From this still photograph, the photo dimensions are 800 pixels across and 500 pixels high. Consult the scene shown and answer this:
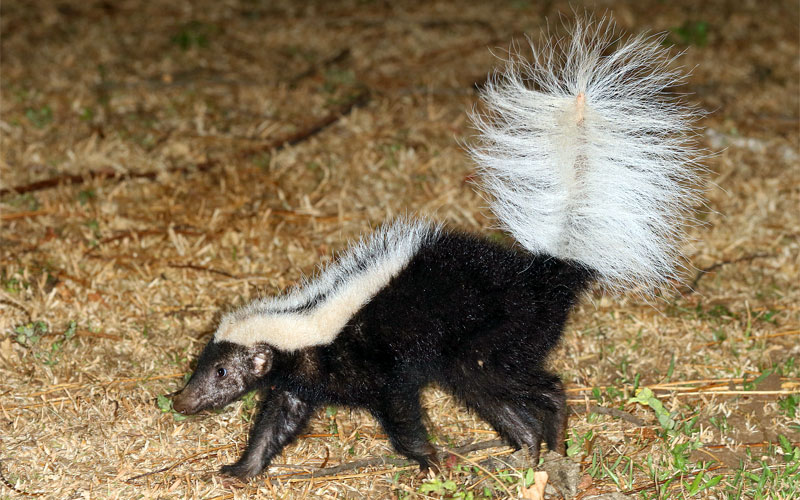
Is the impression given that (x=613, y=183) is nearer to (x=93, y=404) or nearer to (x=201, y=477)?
(x=201, y=477)

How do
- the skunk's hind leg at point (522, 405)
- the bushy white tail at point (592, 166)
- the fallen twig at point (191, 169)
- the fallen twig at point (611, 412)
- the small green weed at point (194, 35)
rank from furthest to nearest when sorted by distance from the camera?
the small green weed at point (194, 35) → the fallen twig at point (191, 169) → the fallen twig at point (611, 412) → the skunk's hind leg at point (522, 405) → the bushy white tail at point (592, 166)

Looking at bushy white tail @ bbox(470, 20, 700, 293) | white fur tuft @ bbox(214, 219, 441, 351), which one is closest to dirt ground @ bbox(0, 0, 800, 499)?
white fur tuft @ bbox(214, 219, 441, 351)

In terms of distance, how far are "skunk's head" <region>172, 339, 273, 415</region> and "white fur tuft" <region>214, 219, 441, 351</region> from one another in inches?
1.6

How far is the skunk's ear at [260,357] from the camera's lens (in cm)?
348

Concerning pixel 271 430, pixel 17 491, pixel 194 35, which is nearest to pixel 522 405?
pixel 271 430

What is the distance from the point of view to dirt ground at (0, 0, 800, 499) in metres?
3.45

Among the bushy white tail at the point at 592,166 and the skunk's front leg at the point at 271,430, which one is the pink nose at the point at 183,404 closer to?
the skunk's front leg at the point at 271,430

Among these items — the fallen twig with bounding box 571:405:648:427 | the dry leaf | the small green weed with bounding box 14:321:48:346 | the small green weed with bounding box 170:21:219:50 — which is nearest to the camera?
the dry leaf

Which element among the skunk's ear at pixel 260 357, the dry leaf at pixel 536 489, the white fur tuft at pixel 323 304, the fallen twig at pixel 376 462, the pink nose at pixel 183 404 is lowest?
the fallen twig at pixel 376 462

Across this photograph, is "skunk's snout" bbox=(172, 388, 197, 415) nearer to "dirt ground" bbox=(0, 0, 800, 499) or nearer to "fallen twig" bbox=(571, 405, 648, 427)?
"dirt ground" bbox=(0, 0, 800, 499)

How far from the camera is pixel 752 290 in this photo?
15.3 feet

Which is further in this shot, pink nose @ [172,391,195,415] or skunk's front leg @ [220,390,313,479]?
pink nose @ [172,391,195,415]

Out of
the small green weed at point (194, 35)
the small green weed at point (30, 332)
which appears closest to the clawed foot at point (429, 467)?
the small green weed at point (30, 332)

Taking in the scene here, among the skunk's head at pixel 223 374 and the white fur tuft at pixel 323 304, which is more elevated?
the white fur tuft at pixel 323 304
